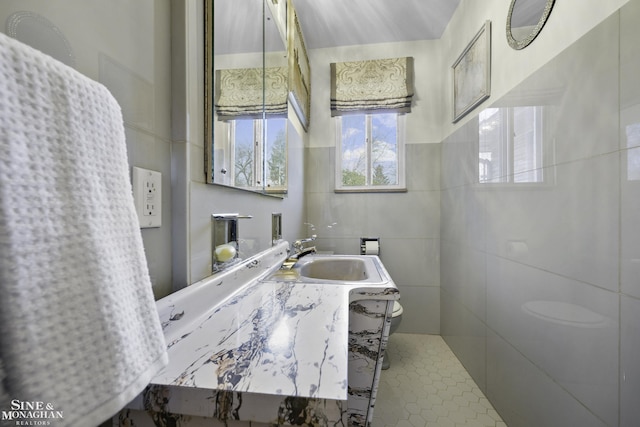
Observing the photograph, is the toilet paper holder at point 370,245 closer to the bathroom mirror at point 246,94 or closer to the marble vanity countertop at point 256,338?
the bathroom mirror at point 246,94

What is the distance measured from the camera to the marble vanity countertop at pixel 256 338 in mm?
404

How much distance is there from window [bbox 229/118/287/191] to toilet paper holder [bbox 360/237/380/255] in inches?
39.3

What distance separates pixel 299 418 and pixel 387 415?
134 centimetres

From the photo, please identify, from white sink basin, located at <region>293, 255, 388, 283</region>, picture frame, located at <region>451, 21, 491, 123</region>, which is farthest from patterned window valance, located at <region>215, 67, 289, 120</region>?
picture frame, located at <region>451, 21, 491, 123</region>

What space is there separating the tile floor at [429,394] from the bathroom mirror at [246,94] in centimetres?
134

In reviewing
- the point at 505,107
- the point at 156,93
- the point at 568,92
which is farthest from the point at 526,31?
the point at 156,93

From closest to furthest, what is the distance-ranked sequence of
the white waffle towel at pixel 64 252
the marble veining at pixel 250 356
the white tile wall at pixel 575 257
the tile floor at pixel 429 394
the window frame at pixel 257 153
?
1. the white waffle towel at pixel 64 252
2. the marble veining at pixel 250 356
3. the white tile wall at pixel 575 257
4. the window frame at pixel 257 153
5. the tile floor at pixel 429 394

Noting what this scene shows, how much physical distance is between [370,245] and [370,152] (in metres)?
0.85

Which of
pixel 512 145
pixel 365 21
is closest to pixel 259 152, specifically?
pixel 512 145

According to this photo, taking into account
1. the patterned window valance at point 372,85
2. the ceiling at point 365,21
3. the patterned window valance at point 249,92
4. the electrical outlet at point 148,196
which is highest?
the ceiling at point 365,21

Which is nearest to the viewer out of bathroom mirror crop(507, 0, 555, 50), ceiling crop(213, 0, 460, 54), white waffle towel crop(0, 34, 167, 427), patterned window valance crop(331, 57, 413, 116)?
white waffle towel crop(0, 34, 167, 427)

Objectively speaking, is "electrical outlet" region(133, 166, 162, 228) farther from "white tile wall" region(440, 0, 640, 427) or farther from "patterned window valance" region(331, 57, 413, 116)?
"patterned window valance" region(331, 57, 413, 116)

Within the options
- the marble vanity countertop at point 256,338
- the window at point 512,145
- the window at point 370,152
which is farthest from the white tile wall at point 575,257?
the window at point 370,152

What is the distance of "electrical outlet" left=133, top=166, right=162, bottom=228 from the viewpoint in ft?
1.83
